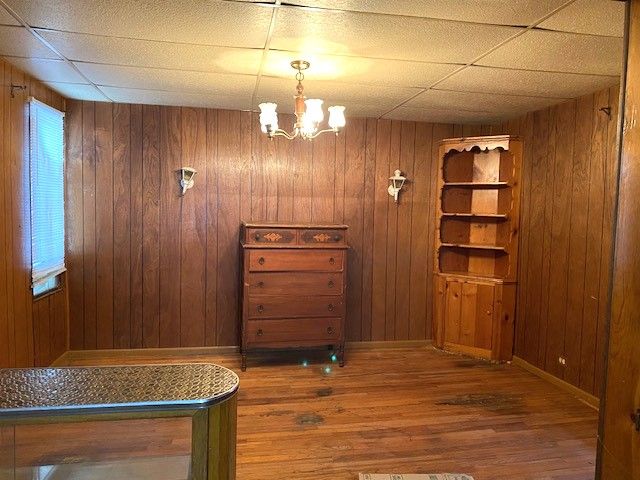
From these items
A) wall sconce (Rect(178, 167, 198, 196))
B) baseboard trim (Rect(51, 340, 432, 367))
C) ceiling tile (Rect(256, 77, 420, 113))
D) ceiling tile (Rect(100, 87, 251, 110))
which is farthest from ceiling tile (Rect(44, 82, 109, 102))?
baseboard trim (Rect(51, 340, 432, 367))

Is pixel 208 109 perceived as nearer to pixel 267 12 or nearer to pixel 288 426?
pixel 267 12

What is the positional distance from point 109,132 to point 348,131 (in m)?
2.12

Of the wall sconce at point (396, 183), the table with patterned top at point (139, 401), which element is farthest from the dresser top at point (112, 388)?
the wall sconce at point (396, 183)

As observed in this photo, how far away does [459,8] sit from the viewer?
1970 mm

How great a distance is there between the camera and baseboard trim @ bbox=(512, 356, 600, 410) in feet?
10.6

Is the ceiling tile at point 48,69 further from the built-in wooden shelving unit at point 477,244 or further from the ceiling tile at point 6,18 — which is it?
the built-in wooden shelving unit at point 477,244

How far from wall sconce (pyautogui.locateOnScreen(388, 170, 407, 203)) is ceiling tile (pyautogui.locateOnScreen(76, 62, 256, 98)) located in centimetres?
159

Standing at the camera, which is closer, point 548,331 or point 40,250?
point 40,250

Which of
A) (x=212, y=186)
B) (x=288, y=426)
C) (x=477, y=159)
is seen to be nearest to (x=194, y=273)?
(x=212, y=186)

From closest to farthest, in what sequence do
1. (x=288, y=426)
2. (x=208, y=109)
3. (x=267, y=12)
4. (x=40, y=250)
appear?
(x=267, y=12), (x=288, y=426), (x=40, y=250), (x=208, y=109)

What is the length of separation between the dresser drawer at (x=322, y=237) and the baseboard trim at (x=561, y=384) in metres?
1.92

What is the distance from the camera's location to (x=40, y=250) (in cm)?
336

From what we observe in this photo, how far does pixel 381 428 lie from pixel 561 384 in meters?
1.65

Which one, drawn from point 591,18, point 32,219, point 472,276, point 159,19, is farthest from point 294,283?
point 591,18
